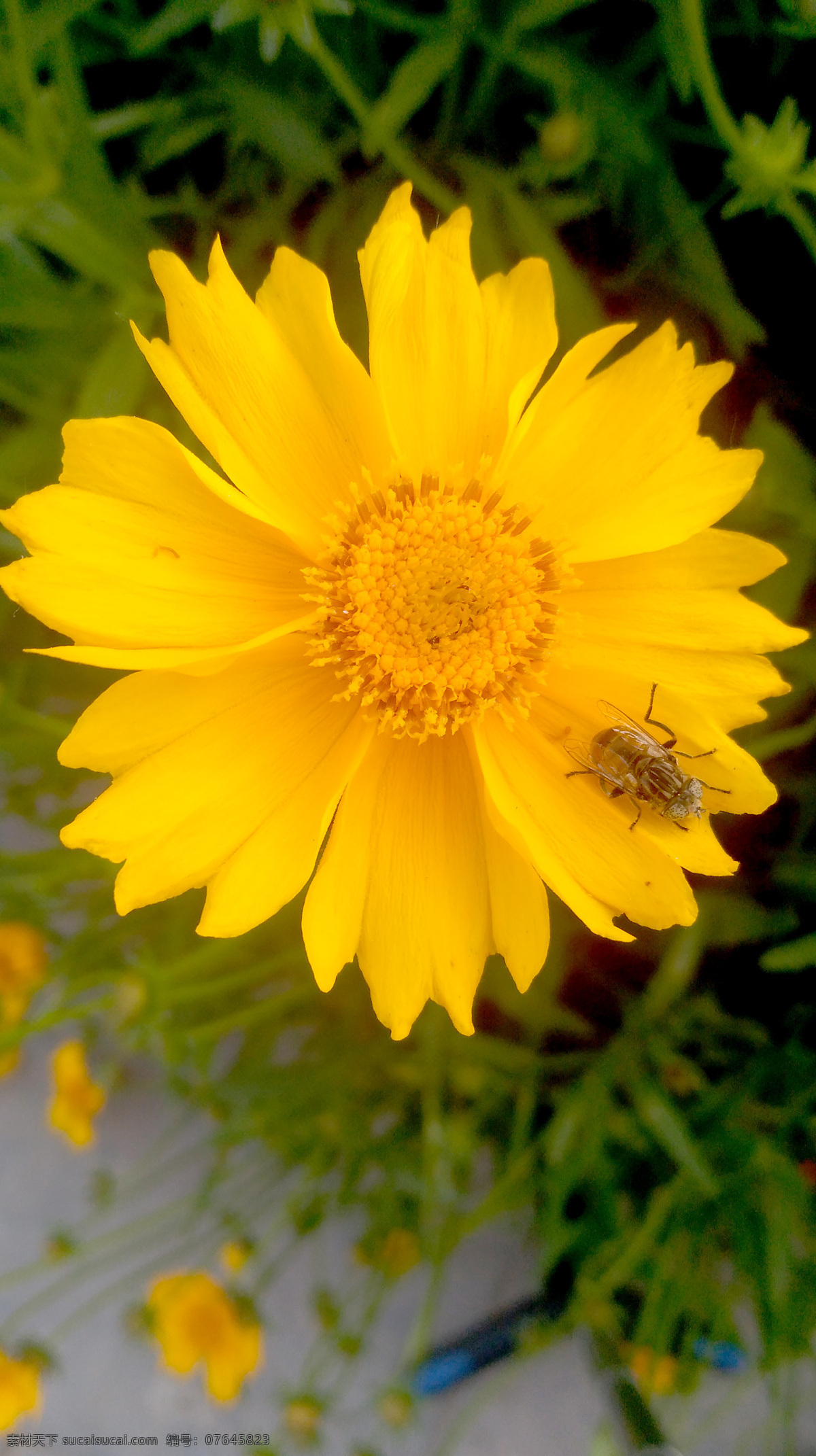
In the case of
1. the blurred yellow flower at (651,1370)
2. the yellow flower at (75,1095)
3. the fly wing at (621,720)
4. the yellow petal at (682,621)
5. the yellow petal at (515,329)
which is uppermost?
the yellow petal at (515,329)

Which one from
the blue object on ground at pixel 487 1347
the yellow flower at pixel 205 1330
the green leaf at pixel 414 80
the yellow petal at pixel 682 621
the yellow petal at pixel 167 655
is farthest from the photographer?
the blue object on ground at pixel 487 1347

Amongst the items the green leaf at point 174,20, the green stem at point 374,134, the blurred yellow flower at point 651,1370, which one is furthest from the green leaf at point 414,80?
the blurred yellow flower at point 651,1370

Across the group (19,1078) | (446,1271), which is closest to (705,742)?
(446,1271)

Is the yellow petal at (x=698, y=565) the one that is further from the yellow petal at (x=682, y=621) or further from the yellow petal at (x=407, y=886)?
the yellow petal at (x=407, y=886)

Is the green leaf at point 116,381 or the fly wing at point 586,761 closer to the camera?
the fly wing at point 586,761

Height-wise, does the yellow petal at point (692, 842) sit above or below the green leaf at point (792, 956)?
above

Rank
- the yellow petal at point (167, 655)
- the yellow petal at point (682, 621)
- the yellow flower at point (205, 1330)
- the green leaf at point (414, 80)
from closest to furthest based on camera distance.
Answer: the yellow petal at point (167, 655)
the yellow petal at point (682, 621)
the green leaf at point (414, 80)
the yellow flower at point (205, 1330)

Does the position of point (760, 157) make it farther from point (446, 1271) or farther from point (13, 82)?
point (446, 1271)
